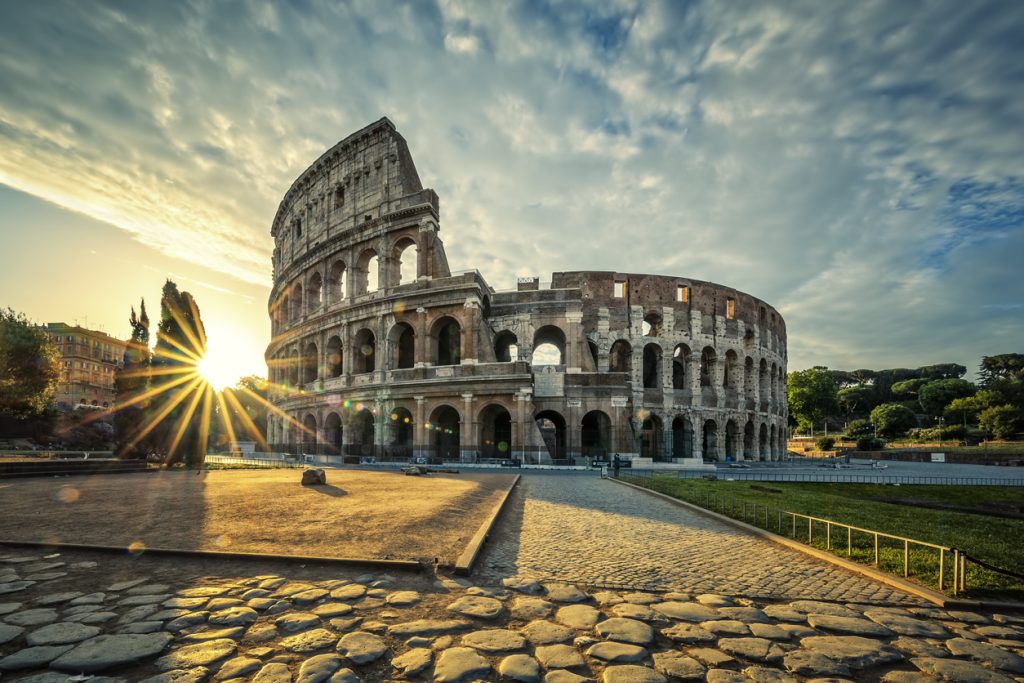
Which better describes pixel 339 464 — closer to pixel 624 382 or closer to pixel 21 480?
pixel 21 480

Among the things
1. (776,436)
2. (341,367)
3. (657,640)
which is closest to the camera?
(657,640)

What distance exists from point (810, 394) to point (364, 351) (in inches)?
2586

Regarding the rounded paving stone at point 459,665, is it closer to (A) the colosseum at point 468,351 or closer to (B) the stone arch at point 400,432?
(A) the colosseum at point 468,351

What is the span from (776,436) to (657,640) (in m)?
44.4

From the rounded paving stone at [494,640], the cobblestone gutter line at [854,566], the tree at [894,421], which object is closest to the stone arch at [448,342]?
the cobblestone gutter line at [854,566]

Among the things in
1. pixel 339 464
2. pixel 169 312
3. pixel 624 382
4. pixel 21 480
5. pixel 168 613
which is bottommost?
pixel 339 464

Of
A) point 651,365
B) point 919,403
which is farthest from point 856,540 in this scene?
point 919,403

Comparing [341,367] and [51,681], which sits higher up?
[341,367]

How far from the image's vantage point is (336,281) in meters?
33.2

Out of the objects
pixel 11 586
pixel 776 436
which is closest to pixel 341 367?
pixel 11 586

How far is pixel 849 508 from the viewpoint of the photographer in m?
11.6

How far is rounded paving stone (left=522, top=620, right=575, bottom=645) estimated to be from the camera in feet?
11.8

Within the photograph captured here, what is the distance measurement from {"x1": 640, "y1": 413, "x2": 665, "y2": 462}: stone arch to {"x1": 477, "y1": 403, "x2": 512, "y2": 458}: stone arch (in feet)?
33.7

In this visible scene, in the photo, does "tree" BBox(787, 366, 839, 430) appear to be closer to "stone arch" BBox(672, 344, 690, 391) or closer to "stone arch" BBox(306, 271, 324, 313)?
A: "stone arch" BBox(672, 344, 690, 391)
